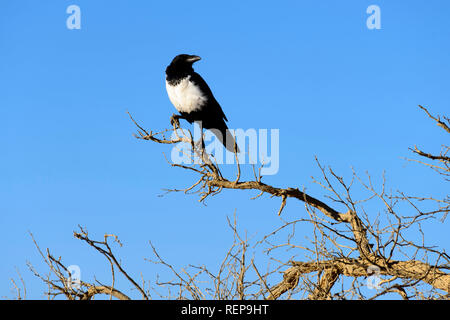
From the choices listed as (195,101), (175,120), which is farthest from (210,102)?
(175,120)

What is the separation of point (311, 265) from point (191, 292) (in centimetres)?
183

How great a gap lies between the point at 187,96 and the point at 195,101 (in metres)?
0.13

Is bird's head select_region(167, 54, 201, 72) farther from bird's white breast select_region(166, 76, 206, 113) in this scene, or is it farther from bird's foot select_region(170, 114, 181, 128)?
bird's foot select_region(170, 114, 181, 128)

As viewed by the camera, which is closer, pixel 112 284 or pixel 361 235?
pixel 112 284

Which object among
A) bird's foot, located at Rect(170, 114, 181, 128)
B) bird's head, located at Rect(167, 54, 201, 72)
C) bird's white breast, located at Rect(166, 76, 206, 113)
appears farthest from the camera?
bird's head, located at Rect(167, 54, 201, 72)

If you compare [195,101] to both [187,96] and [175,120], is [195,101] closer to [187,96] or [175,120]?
[187,96]

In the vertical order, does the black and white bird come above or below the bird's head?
below

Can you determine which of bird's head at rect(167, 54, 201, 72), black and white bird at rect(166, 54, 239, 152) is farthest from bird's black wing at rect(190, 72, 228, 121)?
bird's head at rect(167, 54, 201, 72)

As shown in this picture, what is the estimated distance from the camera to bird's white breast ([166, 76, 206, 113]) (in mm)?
6859

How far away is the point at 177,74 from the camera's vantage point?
711 centimetres

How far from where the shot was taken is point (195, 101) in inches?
270

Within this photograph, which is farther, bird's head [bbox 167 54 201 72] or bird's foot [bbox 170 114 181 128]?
bird's head [bbox 167 54 201 72]
